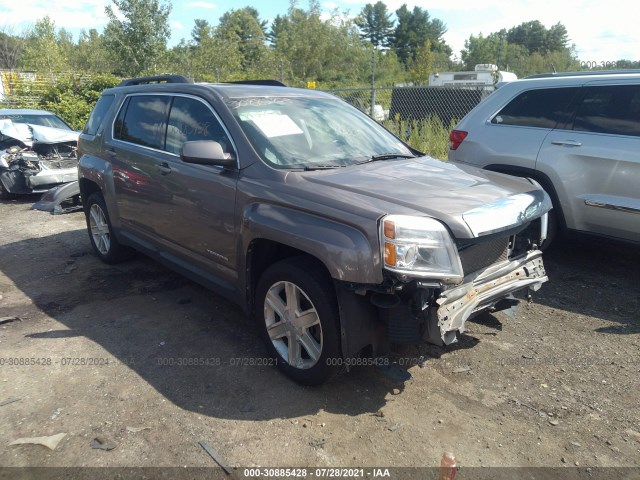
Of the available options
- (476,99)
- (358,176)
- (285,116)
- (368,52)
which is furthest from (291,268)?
(368,52)

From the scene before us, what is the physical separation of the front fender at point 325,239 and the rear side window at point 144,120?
65.1 inches

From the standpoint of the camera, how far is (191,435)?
2.90 metres

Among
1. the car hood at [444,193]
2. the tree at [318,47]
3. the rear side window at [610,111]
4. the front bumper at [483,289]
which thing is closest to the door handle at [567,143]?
the rear side window at [610,111]

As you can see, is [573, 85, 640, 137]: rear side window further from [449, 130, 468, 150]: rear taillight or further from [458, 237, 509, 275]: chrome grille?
[458, 237, 509, 275]: chrome grille

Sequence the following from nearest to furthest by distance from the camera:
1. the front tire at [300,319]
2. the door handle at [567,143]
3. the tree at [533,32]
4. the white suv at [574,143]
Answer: the front tire at [300,319], the white suv at [574,143], the door handle at [567,143], the tree at [533,32]

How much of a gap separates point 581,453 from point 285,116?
2903 mm

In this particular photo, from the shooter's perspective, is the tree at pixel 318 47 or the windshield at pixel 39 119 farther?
the tree at pixel 318 47

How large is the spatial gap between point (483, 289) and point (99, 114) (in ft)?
15.0

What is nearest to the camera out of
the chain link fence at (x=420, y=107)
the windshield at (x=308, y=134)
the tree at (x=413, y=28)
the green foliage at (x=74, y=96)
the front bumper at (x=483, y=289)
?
the front bumper at (x=483, y=289)

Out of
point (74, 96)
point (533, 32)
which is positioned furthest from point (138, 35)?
point (533, 32)

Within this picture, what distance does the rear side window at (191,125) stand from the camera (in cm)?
382

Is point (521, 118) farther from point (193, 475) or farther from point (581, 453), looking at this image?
point (193, 475)

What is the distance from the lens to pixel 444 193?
3160 mm

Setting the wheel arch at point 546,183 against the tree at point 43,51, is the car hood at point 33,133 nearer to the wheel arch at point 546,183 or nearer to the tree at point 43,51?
the wheel arch at point 546,183
